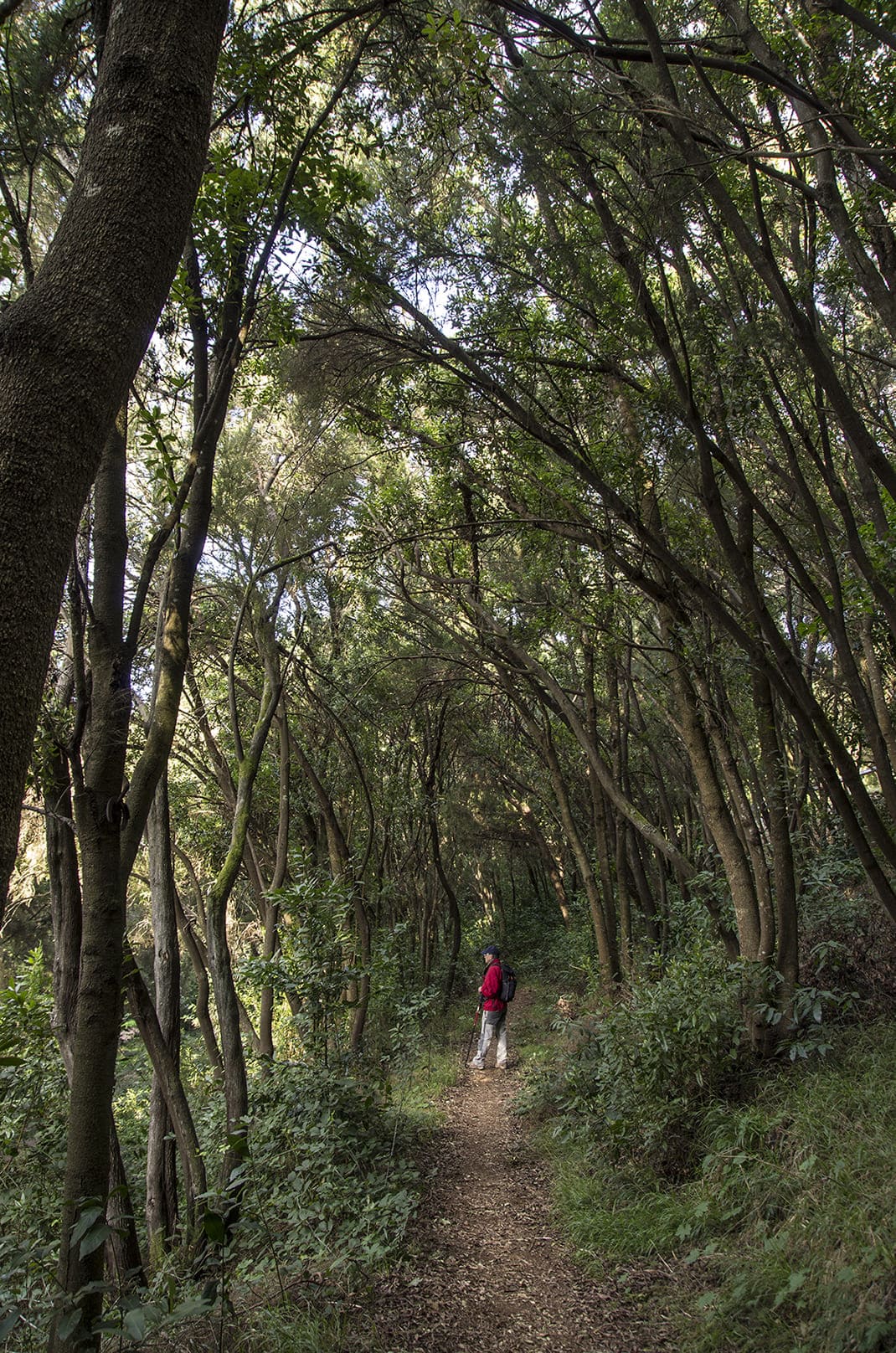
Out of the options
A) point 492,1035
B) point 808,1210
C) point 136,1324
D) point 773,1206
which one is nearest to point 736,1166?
point 773,1206

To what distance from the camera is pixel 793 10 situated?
5219mm

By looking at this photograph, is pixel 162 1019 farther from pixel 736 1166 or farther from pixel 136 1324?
pixel 136 1324

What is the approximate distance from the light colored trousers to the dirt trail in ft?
12.3

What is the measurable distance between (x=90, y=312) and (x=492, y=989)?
9466 millimetres

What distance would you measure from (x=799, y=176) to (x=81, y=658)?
4801 mm

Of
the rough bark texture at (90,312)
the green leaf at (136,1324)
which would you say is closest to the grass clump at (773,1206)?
the green leaf at (136,1324)

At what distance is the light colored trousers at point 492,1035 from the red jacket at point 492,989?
18 centimetres

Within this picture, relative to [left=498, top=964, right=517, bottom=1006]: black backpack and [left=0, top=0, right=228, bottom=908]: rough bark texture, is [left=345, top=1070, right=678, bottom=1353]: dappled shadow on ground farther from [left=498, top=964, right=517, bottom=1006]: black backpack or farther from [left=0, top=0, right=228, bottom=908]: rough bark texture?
[left=0, top=0, right=228, bottom=908]: rough bark texture

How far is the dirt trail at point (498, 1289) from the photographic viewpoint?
3.70 meters

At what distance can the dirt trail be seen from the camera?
3.70m

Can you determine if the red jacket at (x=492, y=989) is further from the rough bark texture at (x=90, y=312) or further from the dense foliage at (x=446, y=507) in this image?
the rough bark texture at (x=90, y=312)

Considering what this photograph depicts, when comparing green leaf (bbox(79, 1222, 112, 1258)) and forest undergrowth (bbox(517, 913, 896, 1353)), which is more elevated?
green leaf (bbox(79, 1222, 112, 1258))

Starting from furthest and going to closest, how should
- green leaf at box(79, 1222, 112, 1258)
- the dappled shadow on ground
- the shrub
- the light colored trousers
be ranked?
1. the light colored trousers
2. the shrub
3. the dappled shadow on ground
4. green leaf at box(79, 1222, 112, 1258)

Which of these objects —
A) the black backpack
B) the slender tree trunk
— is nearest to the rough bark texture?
the slender tree trunk
